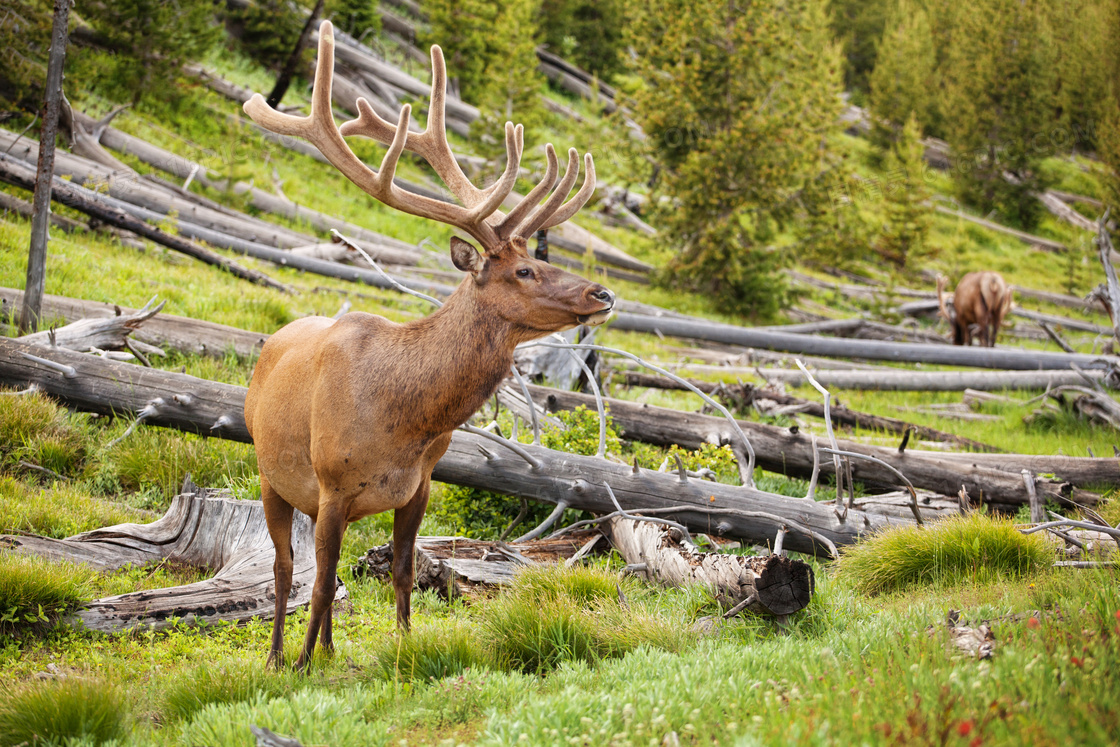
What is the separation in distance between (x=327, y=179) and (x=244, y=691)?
58.2 feet

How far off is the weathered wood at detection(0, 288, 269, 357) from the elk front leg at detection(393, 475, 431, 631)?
14.4 feet

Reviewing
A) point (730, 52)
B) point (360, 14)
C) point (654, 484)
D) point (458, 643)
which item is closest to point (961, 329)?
point (730, 52)

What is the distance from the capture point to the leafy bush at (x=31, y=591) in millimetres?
4320

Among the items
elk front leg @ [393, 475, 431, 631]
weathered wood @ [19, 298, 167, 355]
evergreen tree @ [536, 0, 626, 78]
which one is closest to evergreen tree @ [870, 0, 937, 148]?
evergreen tree @ [536, 0, 626, 78]

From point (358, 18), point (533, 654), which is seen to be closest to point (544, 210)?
point (533, 654)

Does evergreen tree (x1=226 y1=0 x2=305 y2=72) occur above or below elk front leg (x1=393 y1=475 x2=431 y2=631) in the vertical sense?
above

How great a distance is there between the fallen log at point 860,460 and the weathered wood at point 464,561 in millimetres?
2242

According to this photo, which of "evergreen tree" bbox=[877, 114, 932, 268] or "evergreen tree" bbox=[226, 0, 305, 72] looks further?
"evergreen tree" bbox=[877, 114, 932, 268]

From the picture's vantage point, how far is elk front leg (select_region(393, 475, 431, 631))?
4117 mm

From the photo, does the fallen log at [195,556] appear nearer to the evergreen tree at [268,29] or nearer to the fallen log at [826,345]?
the fallen log at [826,345]

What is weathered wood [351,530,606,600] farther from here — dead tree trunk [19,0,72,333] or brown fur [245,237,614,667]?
dead tree trunk [19,0,72,333]

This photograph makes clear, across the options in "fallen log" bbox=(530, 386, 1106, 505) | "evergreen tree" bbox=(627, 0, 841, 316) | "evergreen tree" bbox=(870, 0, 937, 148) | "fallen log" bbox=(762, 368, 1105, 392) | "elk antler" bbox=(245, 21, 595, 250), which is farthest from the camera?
"evergreen tree" bbox=(870, 0, 937, 148)

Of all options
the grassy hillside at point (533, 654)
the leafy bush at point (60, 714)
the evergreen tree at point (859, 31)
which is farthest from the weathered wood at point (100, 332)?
the evergreen tree at point (859, 31)

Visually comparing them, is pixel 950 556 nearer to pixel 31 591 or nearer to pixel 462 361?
pixel 462 361
